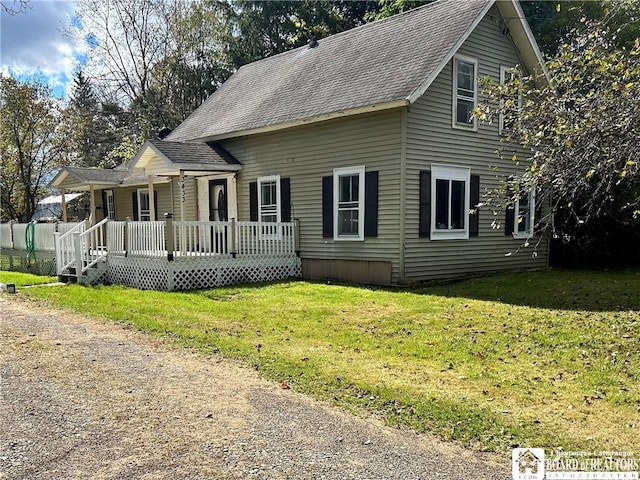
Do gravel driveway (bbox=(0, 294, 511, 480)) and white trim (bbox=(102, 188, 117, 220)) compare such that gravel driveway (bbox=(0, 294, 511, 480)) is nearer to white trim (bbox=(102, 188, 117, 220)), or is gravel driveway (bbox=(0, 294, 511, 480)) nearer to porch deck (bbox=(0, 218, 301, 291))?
porch deck (bbox=(0, 218, 301, 291))

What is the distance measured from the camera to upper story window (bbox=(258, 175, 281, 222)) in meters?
13.6

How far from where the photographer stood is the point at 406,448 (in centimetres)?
352

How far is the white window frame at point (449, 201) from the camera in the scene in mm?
11492

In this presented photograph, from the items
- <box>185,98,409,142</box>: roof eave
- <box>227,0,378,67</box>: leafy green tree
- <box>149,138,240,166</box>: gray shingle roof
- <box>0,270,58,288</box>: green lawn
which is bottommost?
<box>0,270,58,288</box>: green lawn

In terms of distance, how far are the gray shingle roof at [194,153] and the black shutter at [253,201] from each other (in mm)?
887

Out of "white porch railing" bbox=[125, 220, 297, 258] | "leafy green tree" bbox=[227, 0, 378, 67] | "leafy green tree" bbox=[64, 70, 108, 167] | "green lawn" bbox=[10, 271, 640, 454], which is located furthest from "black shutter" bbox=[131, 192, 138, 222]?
"leafy green tree" bbox=[227, 0, 378, 67]

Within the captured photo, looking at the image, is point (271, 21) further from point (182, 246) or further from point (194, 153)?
point (182, 246)

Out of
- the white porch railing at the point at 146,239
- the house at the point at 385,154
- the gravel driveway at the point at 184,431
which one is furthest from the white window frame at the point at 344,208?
the gravel driveway at the point at 184,431

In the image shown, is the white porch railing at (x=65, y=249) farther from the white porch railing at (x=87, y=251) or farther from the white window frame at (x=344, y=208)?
the white window frame at (x=344, y=208)

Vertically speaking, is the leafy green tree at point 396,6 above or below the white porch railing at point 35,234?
above

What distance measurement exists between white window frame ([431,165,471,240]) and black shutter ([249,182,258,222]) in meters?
5.04

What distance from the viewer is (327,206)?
12297mm

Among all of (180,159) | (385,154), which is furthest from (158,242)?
(385,154)

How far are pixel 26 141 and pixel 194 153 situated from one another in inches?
653
